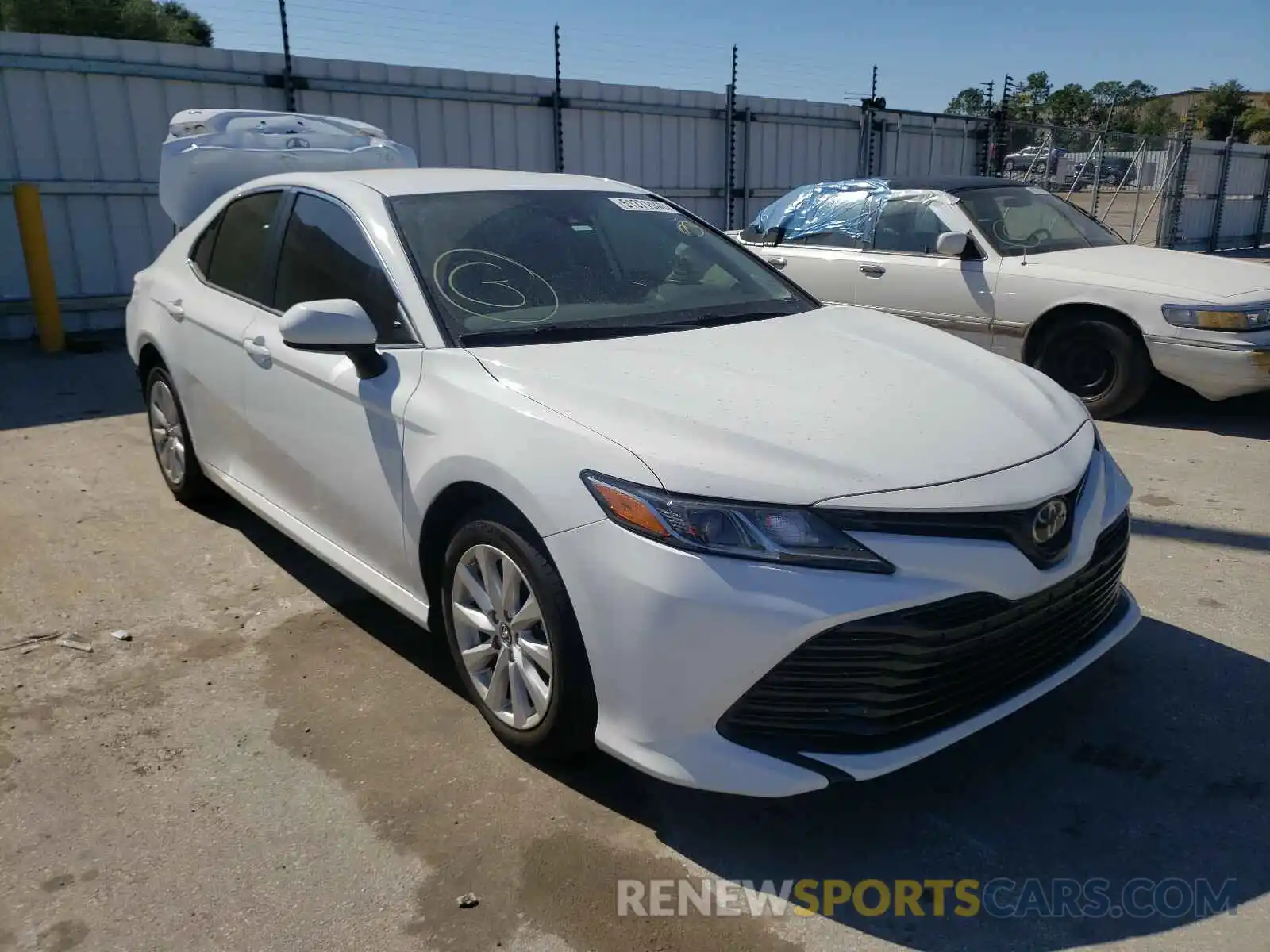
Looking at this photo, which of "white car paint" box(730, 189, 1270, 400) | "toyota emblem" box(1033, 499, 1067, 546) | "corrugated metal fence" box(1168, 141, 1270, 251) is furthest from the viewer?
"corrugated metal fence" box(1168, 141, 1270, 251)

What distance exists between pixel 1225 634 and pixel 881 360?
5.42 feet

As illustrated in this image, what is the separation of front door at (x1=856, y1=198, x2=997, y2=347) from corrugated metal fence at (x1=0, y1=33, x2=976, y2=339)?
5.82 meters

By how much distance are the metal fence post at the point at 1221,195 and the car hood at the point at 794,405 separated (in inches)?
790

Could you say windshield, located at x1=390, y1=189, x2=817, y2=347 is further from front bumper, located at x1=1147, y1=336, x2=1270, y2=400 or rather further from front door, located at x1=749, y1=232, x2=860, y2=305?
front door, located at x1=749, y1=232, x2=860, y2=305

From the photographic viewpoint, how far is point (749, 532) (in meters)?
2.20

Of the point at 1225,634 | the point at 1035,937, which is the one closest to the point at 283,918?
the point at 1035,937

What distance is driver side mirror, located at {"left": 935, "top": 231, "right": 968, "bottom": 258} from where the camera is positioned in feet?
22.3

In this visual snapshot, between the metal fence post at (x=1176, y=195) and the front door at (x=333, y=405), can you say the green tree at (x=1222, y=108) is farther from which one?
the front door at (x=333, y=405)

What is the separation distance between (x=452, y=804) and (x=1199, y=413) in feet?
20.1

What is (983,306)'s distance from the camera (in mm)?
6816

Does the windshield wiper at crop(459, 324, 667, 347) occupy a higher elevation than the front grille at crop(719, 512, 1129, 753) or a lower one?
higher

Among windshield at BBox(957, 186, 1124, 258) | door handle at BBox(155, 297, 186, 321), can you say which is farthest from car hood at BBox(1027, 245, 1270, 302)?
door handle at BBox(155, 297, 186, 321)

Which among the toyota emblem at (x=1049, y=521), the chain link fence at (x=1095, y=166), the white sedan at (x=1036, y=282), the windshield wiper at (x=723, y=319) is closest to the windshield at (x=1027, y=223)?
the white sedan at (x=1036, y=282)

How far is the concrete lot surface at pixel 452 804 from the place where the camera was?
2199 millimetres
